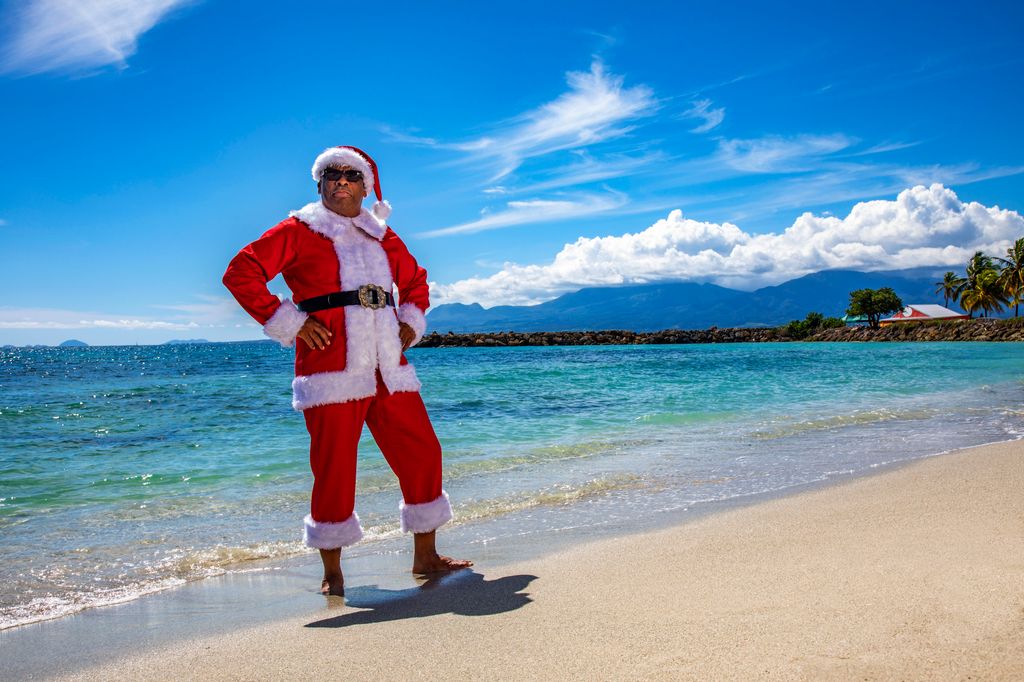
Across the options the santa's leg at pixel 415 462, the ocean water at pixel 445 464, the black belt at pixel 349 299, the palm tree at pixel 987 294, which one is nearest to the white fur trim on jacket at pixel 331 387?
the santa's leg at pixel 415 462

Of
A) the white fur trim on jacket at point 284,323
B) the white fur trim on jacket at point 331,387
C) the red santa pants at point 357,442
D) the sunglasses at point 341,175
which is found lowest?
the red santa pants at point 357,442

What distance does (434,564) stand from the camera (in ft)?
11.3

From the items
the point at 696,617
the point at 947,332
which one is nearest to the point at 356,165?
the point at 696,617

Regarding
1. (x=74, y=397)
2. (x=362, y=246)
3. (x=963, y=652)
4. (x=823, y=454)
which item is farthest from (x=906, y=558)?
(x=74, y=397)

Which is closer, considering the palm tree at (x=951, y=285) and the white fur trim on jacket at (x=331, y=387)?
the white fur trim on jacket at (x=331, y=387)

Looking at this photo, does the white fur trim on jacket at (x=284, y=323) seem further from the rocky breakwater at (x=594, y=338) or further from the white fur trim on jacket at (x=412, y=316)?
the rocky breakwater at (x=594, y=338)

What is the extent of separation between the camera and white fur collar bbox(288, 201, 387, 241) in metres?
3.42

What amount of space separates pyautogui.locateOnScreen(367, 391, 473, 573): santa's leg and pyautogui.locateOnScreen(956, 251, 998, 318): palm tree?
74791mm

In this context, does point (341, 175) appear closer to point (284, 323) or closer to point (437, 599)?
point (284, 323)

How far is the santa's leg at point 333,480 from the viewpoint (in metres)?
3.23

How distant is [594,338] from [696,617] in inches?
2625

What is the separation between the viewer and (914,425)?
871 centimetres

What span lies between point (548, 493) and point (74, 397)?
1627 cm

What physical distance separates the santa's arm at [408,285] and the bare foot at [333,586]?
4.05ft
